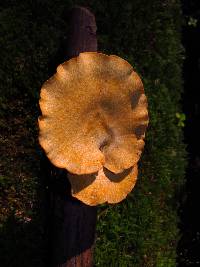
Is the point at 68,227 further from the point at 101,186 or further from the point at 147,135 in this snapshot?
the point at 147,135

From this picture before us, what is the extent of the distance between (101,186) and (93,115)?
0.50 meters

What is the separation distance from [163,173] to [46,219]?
142cm

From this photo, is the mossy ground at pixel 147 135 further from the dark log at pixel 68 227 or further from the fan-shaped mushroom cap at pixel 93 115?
the fan-shaped mushroom cap at pixel 93 115

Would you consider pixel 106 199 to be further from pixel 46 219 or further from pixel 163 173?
pixel 163 173

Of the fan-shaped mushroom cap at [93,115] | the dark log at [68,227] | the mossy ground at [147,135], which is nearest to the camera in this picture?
the fan-shaped mushroom cap at [93,115]

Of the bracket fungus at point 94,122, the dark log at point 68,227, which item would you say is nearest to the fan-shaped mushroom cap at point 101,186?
the bracket fungus at point 94,122

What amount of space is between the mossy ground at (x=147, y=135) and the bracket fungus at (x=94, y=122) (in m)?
1.34

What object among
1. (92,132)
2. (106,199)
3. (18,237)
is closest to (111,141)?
(92,132)

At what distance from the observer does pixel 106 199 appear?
125 inches

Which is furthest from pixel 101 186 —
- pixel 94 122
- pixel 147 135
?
pixel 147 135

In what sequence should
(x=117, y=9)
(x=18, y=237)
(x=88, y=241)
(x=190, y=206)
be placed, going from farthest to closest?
(x=190, y=206) < (x=117, y=9) < (x=18, y=237) < (x=88, y=241)

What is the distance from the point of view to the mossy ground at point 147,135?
4.39 meters

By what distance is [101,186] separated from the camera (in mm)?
3188

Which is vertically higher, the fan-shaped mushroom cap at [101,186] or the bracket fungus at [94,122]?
the bracket fungus at [94,122]
